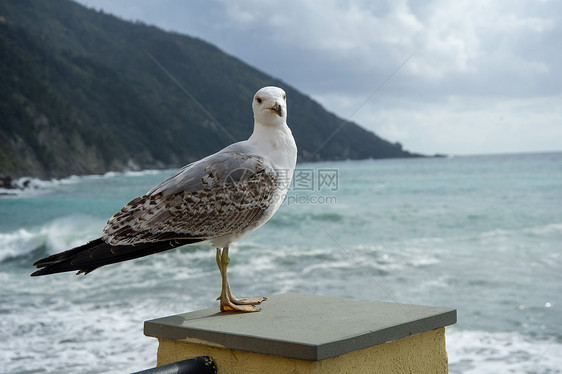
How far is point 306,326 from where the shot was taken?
2035 mm

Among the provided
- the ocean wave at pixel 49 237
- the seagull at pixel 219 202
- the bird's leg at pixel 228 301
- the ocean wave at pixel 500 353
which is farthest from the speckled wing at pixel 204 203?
the ocean wave at pixel 49 237

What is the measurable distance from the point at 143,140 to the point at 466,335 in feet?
153

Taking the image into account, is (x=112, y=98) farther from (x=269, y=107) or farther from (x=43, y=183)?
(x=269, y=107)

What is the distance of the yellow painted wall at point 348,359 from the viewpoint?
1.84 m

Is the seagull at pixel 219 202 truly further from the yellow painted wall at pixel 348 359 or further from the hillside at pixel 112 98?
the hillside at pixel 112 98

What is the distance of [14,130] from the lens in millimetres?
41781

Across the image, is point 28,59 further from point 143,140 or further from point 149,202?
point 149,202

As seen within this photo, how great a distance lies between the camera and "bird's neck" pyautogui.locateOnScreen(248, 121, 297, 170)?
2588 millimetres

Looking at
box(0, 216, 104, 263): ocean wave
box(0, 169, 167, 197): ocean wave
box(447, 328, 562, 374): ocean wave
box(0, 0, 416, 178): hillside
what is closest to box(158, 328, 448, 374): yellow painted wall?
box(447, 328, 562, 374): ocean wave

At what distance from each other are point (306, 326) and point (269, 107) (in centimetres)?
96

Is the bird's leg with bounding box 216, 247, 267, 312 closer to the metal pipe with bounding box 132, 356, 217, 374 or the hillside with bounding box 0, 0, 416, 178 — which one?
the metal pipe with bounding box 132, 356, 217, 374

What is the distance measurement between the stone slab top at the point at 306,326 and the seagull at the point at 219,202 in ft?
0.69

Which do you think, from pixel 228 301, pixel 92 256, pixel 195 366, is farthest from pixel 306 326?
pixel 92 256

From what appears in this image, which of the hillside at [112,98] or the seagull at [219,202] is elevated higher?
the hillside at [112,98]
